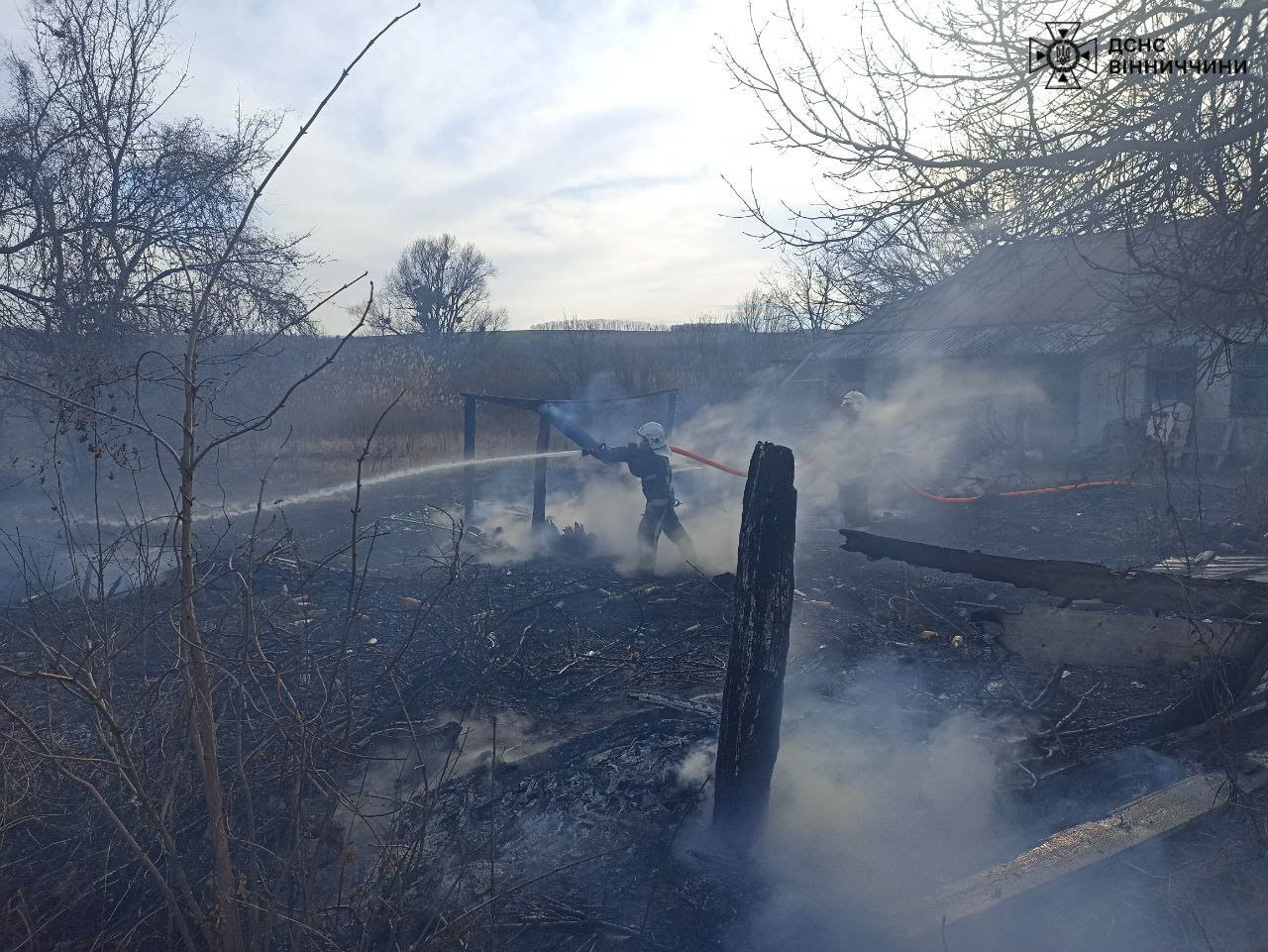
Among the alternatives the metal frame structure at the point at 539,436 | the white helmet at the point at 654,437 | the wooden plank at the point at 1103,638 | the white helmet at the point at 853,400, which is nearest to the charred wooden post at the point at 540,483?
the metal frame structure at the point at 539,436

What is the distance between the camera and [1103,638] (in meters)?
5.86

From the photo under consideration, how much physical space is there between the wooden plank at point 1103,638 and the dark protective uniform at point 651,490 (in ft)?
12.7

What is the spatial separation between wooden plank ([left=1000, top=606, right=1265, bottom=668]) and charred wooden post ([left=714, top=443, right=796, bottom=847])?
270cm

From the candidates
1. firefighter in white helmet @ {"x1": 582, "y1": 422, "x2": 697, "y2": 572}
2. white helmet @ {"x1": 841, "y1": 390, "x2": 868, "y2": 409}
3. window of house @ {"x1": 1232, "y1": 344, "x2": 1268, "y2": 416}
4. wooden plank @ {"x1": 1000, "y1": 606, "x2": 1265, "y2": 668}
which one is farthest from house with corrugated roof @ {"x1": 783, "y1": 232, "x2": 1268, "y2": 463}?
wooden plank @ {"x1": 1000, "y1": 606, "x2": 1265, "y2": 668}

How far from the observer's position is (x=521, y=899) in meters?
3.78

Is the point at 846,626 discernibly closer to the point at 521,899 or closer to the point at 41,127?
the point at 521,899

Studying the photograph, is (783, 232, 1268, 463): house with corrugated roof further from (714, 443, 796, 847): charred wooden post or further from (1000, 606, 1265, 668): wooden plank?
(714, 443, 796, 847): charred wooden post

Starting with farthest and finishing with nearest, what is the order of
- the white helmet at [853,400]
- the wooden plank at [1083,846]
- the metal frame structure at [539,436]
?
the white helmet at [853,400] < the metal frame structure at [539,436] < the wooden plank at [1083,846]

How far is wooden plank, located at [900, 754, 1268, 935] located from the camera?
335cm

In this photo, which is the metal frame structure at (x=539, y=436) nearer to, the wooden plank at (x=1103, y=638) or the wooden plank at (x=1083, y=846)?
the wooden plank at (x=1103, y=638)

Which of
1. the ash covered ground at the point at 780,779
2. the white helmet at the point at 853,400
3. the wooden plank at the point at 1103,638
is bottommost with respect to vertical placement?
the ash covered ground at the point at 780,779

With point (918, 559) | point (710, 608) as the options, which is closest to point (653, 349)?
point (710, 608)

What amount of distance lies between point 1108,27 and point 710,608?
532 cm

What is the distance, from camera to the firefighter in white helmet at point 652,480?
31.1 feet
